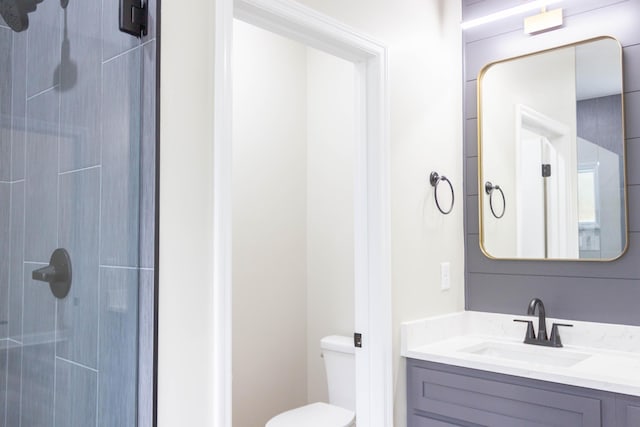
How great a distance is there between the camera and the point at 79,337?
1.27 meters

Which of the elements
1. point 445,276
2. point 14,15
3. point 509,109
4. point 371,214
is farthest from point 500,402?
point 14,15

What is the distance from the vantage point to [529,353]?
2.20 m

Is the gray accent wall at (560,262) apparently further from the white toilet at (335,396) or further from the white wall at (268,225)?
the white wall at (268,225)

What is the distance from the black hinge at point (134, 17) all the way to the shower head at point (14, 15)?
21cm

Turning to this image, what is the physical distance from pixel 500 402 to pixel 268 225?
1511 millimetres

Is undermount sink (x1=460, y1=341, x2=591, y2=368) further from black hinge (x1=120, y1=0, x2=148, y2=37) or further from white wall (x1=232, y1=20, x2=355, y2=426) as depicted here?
black hinge (x1=120, y1=0, x2=148, y2=37)

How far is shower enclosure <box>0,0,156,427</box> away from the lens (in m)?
1.22

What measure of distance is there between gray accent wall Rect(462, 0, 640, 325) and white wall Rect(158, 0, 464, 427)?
6 centimetres

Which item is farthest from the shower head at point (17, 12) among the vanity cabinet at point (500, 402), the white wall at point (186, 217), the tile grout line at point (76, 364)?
the vanity cabinet at point (500, 402)

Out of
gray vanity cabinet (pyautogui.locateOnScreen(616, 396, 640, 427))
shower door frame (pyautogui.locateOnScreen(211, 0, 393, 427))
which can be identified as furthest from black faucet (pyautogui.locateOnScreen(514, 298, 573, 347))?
shower door frame (pyautogui.locateOnScreen(211, 0, 393, 427))

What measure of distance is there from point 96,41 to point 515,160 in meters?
1.79

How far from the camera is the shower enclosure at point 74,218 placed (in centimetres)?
122

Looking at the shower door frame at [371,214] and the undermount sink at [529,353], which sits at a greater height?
the shower door frame at [371,214]

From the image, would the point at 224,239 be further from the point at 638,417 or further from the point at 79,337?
the point at 638,417
